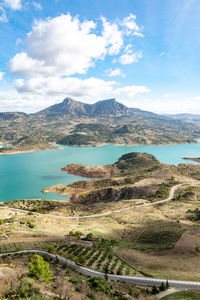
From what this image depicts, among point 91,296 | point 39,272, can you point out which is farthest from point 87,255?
point 91,296

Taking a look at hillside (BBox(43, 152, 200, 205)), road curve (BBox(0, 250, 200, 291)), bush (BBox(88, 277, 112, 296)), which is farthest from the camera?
hillside (BBox(43, 152, 200, 205))

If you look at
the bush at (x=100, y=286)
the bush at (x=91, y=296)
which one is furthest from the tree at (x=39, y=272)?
the bush at (x=91, y=296)

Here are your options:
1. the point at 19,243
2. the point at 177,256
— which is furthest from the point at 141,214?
the point at 19,243

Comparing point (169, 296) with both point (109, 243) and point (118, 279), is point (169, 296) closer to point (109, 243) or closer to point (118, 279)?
point (118, 279)

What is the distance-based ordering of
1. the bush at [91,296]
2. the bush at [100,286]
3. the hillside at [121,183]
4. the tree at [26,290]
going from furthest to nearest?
the hillside at [121,183]
the bush at [100,286]
the bush at [91,296]
the tree at [26,290]

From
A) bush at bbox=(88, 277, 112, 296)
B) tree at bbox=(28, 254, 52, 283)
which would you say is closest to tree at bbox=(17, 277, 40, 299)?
tree at bbox=(28, 254, 52, 283)

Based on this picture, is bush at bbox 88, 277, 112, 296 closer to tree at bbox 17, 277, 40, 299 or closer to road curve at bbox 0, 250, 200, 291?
road curve at bbox 0, 250, 200, 291

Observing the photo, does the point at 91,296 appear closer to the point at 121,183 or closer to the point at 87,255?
the point at 87,255

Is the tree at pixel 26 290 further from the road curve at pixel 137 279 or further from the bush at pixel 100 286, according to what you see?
the road curve at pixel 137 279
